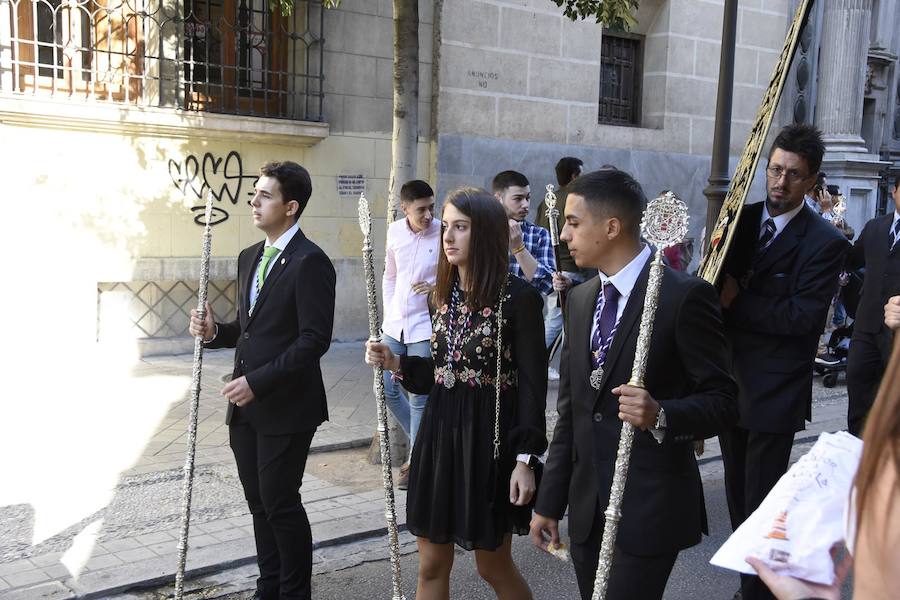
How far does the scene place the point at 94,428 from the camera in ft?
23.8

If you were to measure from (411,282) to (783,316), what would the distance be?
9.07ft

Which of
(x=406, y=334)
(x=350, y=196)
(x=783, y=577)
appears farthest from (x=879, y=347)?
(x=350, y=196)

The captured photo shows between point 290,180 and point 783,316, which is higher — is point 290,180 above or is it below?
above

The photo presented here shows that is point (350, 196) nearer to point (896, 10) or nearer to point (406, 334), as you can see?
point (406, 334)

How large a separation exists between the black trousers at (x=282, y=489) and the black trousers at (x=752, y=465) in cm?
200

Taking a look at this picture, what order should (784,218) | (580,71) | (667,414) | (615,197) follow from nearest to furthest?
(667,414) → (615,197) → (784,218) → (580,71)

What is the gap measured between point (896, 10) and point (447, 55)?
11727mm

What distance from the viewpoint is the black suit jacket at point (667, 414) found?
2.90m

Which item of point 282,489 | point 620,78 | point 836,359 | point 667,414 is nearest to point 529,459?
point 667,414

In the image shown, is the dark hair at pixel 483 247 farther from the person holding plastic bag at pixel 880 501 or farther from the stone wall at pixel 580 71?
the stone wall at pixel 580 71

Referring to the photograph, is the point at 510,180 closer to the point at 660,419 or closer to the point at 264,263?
the point at 264,263

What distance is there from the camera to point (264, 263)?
14.2ft

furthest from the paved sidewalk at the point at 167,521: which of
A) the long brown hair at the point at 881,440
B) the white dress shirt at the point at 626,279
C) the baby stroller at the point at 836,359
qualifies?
the baby stroller at the point at 836,359

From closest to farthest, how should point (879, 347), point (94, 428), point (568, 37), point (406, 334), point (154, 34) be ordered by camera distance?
point (879, 347) < point (406, 334) < point (94, 428) < point (154, 34) < point (568, 37)
